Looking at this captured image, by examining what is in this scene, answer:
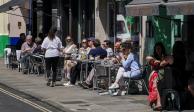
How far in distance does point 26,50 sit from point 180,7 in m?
12.5

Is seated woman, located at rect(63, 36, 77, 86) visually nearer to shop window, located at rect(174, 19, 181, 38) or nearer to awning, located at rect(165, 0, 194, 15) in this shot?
shop window, located at rect(174, 19, 181, 38)

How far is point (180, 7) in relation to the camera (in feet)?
41.1

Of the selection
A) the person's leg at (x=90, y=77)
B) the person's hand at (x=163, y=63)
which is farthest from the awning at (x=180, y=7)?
the person's leg at (x=90, y=77)

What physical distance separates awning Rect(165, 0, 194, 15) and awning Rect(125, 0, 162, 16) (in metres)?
0.37

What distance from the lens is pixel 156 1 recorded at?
13727 millimetres

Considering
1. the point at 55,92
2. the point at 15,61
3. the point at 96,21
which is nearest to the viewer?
the point at 55,92

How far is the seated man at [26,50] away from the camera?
2409cm

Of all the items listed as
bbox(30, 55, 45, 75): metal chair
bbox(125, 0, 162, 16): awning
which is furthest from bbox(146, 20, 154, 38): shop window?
bbox(30, 55, 45, 75): metal chair

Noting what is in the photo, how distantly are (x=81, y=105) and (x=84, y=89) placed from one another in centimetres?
352

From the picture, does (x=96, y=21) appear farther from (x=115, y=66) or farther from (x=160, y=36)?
(x=115, y=66)

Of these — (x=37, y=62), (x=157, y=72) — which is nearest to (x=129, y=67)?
(x=157, y=72)

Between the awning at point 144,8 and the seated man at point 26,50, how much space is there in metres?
10.2

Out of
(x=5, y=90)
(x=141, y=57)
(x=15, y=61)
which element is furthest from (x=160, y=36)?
(x=15, y=61)

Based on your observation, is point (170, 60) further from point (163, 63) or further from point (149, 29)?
point (149, 29)
